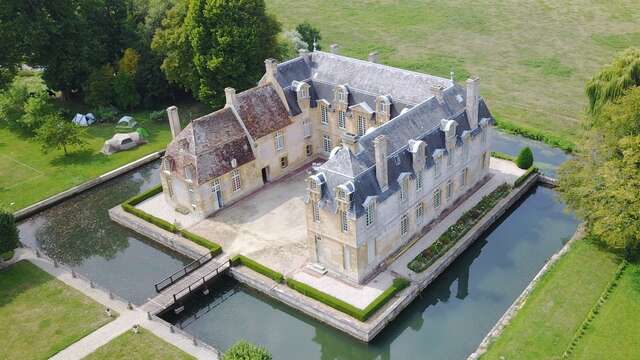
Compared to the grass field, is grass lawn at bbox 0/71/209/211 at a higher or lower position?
lower

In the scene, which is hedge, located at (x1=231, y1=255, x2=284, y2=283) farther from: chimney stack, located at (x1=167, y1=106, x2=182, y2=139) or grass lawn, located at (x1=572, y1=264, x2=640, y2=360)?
grass lawn, located at (x1=572, y1=264, x2=640, y2=360)

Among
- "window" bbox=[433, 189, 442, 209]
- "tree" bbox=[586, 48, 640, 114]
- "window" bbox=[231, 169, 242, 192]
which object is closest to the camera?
"window" bbox=[433, 189, 442, 209]

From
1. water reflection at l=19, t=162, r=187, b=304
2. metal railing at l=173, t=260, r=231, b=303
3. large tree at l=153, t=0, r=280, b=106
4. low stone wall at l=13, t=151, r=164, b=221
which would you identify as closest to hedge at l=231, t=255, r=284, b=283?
metal railing at l=173, t=260, r=231, b=303

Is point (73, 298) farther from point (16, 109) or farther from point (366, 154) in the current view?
point (16, 109)

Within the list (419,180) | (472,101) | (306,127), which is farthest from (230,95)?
(472,101)

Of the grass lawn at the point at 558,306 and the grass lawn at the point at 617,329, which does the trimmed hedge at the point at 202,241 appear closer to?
the grass lawn at the point at 558,306

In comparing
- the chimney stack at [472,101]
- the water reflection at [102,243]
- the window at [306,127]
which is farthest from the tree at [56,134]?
the chimney stack at [472,101]

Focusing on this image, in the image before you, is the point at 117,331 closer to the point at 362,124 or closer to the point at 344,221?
the point at 344,221
